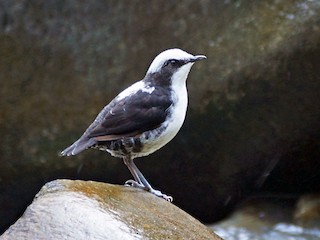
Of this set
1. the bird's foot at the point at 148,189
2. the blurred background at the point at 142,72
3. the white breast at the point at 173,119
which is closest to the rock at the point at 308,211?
the blurred background at the point at 142,72

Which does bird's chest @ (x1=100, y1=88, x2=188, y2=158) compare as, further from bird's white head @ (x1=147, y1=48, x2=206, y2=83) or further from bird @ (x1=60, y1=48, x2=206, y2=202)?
bird's white head @ (x1=147, y1=48, x2=206, y2=83)

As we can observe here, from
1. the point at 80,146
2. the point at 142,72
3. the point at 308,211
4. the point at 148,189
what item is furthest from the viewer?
the point at 308,211

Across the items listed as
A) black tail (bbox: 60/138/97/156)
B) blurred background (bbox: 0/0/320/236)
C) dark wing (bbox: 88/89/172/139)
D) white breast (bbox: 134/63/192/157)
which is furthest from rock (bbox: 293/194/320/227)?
black tail (bbox: 60/138/97/156)

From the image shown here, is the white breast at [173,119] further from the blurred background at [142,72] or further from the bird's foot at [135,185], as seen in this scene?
the blurred background at [142,72]

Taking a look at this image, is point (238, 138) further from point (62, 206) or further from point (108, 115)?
point (62, 206)

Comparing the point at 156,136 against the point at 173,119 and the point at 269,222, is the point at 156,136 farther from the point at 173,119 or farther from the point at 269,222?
the point at 269,222

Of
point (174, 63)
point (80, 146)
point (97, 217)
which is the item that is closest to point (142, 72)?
point (174, 63)
